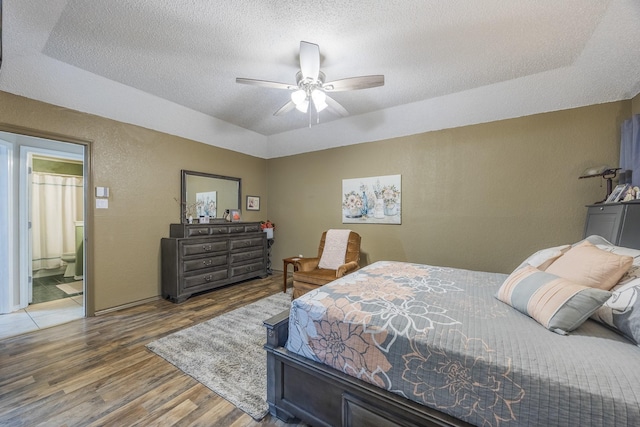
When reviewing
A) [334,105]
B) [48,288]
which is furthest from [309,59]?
[48,288]

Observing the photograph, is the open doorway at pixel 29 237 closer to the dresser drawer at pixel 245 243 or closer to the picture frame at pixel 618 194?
the dresser drawer at pixel 245 243

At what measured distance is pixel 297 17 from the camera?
1.98 metres

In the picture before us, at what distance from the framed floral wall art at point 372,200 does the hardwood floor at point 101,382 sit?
2768 mm

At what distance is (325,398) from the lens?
1358 mm

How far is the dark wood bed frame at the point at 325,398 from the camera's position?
1.11 meters

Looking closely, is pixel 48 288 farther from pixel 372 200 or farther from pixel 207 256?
pixel 372 200

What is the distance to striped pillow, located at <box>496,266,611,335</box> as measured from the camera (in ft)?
3.68

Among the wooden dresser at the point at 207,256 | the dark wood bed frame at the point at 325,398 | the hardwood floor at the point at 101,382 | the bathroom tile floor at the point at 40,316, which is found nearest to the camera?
the dark wood bed frame at the point at 325,398

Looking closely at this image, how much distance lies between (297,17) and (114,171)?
2865mm

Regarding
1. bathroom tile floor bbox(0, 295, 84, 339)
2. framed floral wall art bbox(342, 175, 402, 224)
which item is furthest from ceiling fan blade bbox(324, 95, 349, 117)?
bathroom tile floor bbox(0, 295, 84, 339)

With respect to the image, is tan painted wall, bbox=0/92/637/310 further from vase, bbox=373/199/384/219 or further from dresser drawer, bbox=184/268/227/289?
dresser drawer, bbox=184/268/227/289

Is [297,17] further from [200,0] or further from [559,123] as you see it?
[559,123]

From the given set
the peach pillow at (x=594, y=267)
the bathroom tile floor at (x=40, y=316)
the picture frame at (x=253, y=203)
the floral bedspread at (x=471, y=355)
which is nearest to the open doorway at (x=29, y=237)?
the bathroom tile floor at (x=40, y=316)

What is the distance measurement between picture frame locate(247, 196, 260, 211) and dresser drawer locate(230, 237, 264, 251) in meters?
0.71
